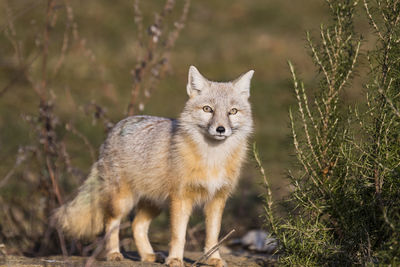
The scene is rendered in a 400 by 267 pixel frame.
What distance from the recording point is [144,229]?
5012 mm

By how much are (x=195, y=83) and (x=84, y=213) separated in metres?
1.73

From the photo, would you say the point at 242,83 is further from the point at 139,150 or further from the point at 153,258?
the point at 153,258

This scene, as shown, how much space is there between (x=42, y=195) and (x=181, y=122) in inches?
95.4

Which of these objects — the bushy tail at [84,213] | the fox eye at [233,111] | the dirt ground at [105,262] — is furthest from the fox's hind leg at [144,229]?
the fox eye at [233,111]

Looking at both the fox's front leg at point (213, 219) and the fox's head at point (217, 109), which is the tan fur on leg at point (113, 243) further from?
the fox's head at point (217, 109)

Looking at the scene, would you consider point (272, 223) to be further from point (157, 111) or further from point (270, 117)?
point (270, 117)

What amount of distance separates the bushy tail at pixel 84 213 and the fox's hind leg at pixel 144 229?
362 millimetres

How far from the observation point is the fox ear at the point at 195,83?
14.7ft

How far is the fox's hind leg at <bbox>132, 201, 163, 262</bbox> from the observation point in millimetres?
4777

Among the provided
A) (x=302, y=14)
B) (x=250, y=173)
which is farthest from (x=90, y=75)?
(x=302, y=14)

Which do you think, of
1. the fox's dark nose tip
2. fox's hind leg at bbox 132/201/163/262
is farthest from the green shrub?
fox's hind leg at bbox 132/201/163/262

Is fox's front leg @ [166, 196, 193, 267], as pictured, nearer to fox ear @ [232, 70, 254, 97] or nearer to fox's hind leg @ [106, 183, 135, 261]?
fox's hind leg @ [106, 183, 135, 261]

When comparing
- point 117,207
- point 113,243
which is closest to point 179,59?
point 117,207

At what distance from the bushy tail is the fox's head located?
4.29ft
